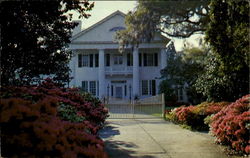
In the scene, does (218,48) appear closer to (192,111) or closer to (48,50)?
(192,111)

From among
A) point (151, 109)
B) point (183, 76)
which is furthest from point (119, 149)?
point (183, 76)

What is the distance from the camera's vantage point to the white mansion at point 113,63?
3334cm

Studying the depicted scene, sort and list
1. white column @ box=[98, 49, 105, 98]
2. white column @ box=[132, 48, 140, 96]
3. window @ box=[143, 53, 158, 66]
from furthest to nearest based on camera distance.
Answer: window @ box=[143, 53, 158, 66] → white column @ box=[98, 49, 105, 98] → white column @ box=[132, 48, 140, 96]

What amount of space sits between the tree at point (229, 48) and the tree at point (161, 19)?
10.9m

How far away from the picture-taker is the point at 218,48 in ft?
43.4

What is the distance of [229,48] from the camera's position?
12648mm

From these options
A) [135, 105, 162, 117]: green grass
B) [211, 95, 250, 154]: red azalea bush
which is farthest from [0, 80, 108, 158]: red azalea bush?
[135, 105, 162, 117]: green grass

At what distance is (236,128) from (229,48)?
5.75 m

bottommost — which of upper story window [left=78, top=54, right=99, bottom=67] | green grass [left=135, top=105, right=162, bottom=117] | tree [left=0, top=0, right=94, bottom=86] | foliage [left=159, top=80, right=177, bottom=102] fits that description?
green grass [left=135, top=105, right=162, bottom=117]

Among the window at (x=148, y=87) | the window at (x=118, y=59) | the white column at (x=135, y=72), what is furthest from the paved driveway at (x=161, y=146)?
the window at (x=118, y=59)

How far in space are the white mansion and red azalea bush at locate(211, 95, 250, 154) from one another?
24.2m

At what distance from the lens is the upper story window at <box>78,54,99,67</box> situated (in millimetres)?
34781

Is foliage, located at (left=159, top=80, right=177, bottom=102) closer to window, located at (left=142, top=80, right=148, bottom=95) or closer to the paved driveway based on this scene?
window, located at (left=142, top=80, right=148, bottom=95)

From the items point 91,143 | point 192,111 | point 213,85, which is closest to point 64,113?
point 91,143
